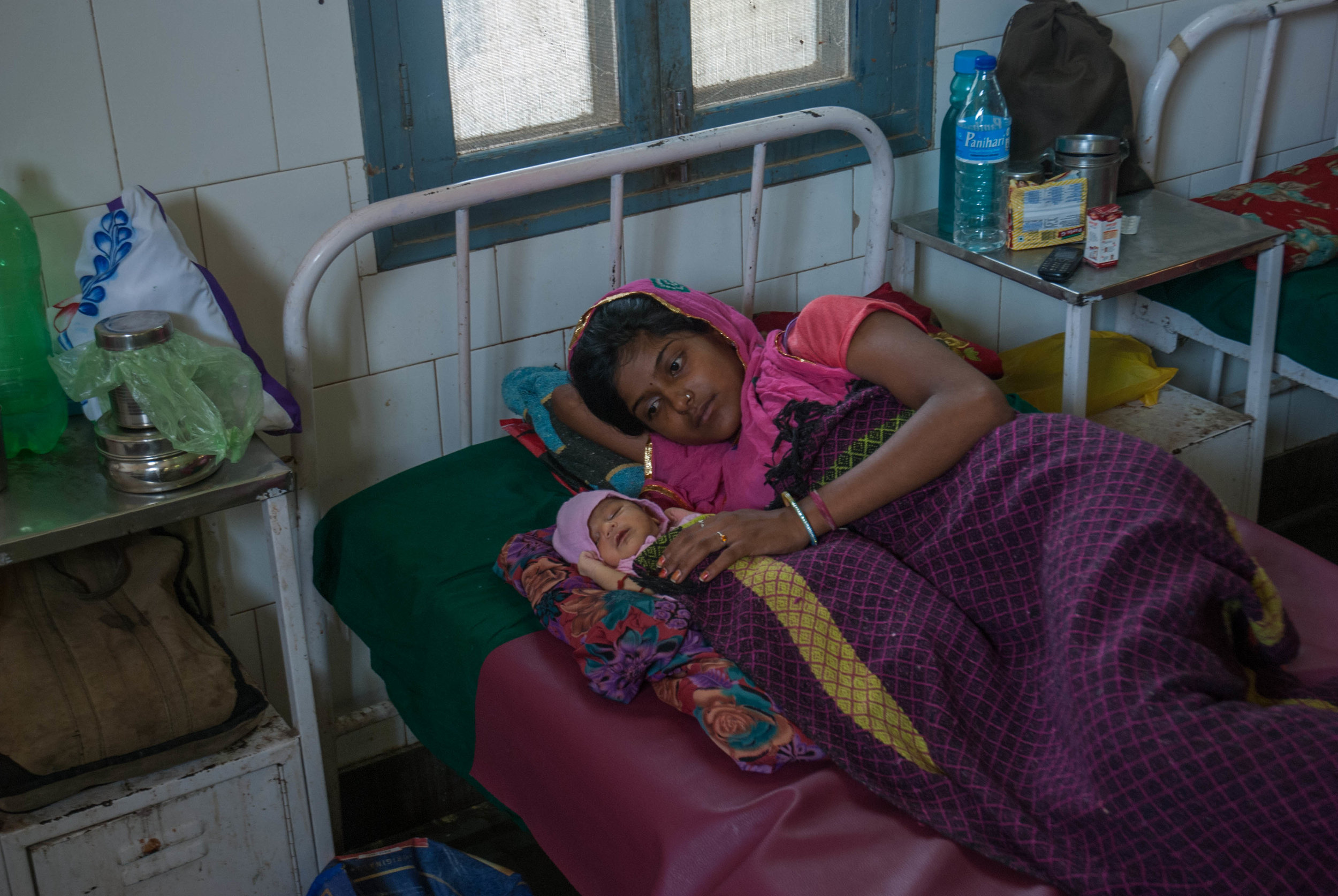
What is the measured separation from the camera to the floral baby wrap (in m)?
1.40

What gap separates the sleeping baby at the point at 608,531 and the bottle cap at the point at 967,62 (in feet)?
3.50

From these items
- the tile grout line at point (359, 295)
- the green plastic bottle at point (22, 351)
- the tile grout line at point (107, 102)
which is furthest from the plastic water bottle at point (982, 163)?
the green plastic bottle at point (22, 351)

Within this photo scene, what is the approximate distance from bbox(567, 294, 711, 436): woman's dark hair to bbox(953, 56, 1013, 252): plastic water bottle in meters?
0.68

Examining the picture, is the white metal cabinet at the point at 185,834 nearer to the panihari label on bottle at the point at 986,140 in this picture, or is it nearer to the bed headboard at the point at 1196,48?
the panihari label on bottle at the point at 986,140

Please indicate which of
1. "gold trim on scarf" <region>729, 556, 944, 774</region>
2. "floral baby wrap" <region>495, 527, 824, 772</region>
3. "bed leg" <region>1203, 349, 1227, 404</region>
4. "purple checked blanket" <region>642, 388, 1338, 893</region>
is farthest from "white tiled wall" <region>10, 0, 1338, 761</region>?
"gold trim on scarf" <region>729, 556, 944, 774</region>

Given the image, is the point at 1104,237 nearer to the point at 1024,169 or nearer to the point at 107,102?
the point at 1024,169

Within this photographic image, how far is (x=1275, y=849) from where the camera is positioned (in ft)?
3.67

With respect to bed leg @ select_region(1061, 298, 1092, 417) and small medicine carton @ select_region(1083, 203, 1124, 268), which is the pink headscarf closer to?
bed leg @ select_region(1061, 298, 1092, 417)

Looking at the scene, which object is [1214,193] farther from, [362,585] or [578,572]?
[362,585]

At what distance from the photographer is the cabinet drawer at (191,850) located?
5.27ft

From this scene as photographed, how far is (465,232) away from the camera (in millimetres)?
1930

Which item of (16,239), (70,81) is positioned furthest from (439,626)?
(70,81)

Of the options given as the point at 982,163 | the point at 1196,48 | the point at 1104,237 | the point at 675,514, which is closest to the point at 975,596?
the point at 675,514

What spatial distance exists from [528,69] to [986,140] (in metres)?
0.83
